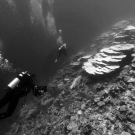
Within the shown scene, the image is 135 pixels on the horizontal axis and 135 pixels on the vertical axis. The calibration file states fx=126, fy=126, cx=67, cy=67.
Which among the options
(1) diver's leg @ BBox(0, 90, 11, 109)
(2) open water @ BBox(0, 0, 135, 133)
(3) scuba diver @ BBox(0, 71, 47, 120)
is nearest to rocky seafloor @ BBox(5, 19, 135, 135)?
(3) scuba diver @ BBox(0, 71, 47, 120)

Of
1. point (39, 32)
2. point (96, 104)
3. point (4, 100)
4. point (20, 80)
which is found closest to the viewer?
point (4, 100)

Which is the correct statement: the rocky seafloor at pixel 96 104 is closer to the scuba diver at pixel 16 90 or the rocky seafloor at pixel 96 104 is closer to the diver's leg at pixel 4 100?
the scuba diver at pixel 16 90

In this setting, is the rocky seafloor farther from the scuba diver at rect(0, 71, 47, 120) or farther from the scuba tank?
the scuba tank

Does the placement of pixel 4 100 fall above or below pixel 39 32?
above

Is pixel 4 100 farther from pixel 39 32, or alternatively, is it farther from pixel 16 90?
pixel 39 32

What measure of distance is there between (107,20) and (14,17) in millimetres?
20868

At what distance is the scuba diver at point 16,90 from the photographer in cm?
331

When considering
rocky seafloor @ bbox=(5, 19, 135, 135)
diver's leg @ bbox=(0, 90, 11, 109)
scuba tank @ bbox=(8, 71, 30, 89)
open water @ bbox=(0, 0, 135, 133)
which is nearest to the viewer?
diver's leg @ bbox=(0, 90, 11, 109)

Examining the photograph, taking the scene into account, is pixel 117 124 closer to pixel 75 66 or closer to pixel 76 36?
pixel 75 66

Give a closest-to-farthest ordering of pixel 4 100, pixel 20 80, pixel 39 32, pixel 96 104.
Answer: pixel 4 100, pixel 20 80, pixel 96 104, pixel 39 32

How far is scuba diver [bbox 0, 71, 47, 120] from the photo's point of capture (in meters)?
3.31

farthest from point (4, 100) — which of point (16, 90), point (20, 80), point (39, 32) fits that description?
point (39, 32)

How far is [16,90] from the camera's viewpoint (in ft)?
11.1

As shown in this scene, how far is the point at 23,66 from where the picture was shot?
1494cm
